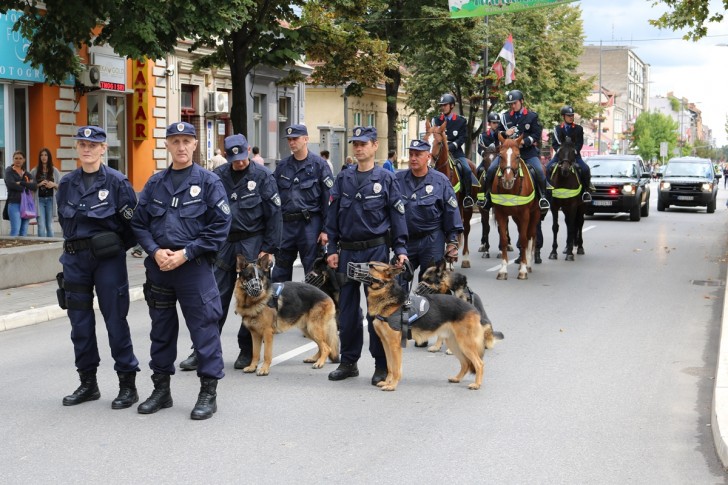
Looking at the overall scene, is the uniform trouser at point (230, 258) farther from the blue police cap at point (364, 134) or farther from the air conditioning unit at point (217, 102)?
the air conditioning unit at point (217, 102)

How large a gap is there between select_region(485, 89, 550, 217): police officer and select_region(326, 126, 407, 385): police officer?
26.4ft

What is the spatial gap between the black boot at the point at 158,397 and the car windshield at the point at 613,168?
2480cm

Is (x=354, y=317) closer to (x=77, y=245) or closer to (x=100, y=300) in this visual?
(x=100, y=300)

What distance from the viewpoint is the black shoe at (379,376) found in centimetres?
843

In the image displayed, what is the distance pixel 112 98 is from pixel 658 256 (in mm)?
15829

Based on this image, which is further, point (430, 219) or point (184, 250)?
point (430, 219)

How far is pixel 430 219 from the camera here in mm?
9742

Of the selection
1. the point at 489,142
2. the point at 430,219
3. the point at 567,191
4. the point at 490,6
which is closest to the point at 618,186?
the point at 567,191

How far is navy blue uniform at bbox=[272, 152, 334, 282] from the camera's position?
33.9ft

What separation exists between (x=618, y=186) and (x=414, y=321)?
74.6ft

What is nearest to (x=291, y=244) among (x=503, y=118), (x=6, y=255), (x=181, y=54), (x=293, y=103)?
(x=6, y=255)

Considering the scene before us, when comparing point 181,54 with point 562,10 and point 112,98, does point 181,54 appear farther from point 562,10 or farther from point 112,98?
point 562,10

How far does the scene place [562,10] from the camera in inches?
2420

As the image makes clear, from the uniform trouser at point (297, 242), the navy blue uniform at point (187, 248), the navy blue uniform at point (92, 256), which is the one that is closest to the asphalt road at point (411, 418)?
the navy blue uniform at point (187, 248)
